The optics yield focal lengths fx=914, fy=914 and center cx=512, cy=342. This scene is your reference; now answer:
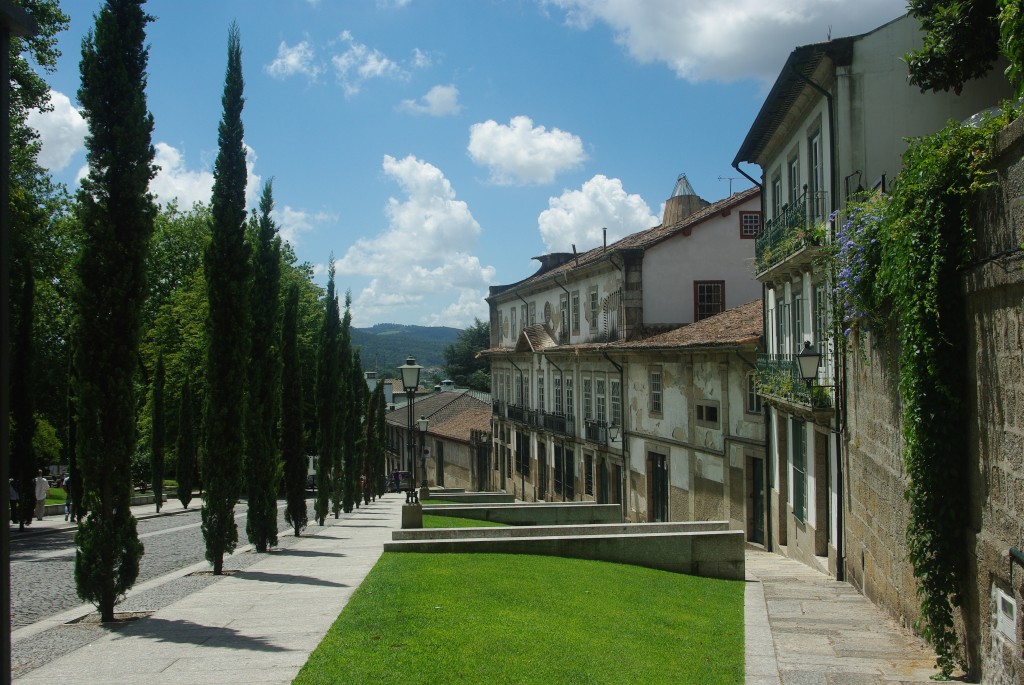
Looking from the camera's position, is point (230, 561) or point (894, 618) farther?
point (230, 561)

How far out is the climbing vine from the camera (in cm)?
797

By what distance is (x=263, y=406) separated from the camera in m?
17.0

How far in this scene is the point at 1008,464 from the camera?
7.06 metres

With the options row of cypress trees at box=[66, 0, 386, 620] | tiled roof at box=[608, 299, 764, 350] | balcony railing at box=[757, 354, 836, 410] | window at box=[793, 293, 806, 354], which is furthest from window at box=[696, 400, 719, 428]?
row of cypress trees at box=[66, 0, 386, 620]

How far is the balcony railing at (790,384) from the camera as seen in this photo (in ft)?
50.4

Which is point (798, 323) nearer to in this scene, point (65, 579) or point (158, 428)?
point (65, 579)

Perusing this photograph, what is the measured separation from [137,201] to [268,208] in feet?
24.6

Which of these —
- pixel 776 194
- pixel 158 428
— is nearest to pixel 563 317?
pixel 158 428

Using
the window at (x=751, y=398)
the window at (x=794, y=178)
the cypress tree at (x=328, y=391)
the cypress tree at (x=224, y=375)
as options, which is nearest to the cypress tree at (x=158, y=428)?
the cypress tree at (x=328, y=391)

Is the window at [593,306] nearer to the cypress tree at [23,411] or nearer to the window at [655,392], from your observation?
the window at [655,392]

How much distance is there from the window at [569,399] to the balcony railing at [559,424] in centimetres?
26

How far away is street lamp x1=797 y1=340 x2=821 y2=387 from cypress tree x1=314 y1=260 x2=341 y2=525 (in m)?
14.3

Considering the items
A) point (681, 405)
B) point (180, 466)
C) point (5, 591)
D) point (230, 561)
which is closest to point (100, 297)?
point (230, 561)

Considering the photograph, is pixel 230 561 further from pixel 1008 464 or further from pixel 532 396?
pixel 532 396
